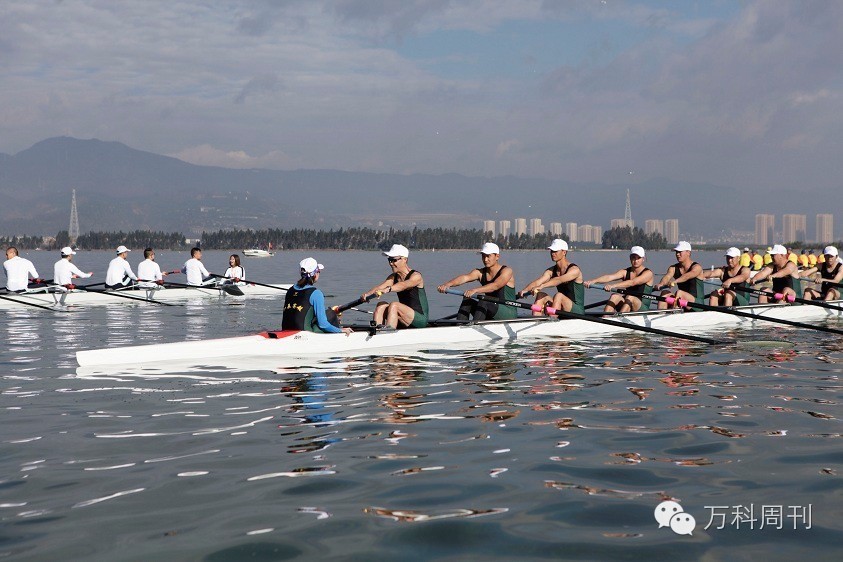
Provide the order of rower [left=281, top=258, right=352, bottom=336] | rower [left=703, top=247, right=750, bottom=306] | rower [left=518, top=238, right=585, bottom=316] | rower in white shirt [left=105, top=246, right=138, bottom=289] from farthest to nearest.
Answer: rower in white shirt [left=105, top=246, right=138, bottom=289], rower [left=703, top=247, right=750, bottom=306], rower [left=518, top=238, right=585, bottom=316], rower [left=281, top=258, right=352, bottom=336]

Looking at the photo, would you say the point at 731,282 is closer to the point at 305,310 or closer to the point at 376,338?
the point at 376,338

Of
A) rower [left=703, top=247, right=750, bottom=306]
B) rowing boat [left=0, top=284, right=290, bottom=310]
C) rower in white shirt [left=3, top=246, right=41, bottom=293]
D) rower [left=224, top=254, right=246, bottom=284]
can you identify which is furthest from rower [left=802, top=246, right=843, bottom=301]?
rower in white shirt [left=3, top=246, right=41, bottom=293]

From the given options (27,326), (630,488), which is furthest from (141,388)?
(27,326)

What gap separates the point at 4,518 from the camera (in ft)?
19.2

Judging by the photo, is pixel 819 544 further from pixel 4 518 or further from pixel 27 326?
pixel 27 326

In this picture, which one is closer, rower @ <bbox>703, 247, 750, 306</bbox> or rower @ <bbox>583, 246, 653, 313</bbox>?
rower @ <bbox>583, 246, 653, 313</bbox>

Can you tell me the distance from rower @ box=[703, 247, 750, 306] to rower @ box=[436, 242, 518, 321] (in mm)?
7257

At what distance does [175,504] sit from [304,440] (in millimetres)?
2173

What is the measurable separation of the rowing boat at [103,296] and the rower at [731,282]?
52.8 ft

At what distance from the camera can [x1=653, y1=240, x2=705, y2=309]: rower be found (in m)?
20.4

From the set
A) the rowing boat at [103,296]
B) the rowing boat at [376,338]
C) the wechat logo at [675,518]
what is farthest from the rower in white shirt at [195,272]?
the wechat logo at [675,518]

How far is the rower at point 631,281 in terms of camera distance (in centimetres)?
1888

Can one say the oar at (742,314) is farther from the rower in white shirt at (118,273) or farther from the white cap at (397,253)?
the rower in white shirt at (118,273)

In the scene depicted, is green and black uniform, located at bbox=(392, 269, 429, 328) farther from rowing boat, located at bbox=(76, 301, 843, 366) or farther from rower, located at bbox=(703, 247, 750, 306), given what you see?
rower, located at bbox=(703, 247, 750, 306)
